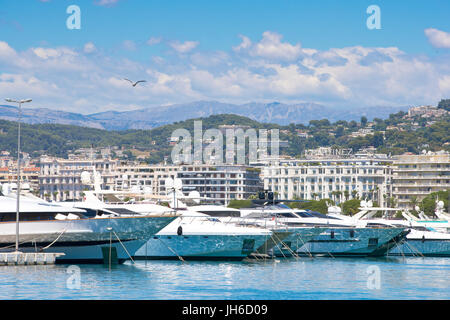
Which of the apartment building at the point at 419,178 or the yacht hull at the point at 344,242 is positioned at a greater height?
the apartment building at the point at 419,178

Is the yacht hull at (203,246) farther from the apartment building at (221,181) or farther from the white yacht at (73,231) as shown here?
the apartment building at (221,181)

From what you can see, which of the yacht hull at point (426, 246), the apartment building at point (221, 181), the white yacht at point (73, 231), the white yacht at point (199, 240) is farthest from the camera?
the apartment building at point (221, 181)

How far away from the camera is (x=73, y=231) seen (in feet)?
141

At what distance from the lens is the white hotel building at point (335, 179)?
165 m

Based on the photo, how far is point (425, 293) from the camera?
3331cm

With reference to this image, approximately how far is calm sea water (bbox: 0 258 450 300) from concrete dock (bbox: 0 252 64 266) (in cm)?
55

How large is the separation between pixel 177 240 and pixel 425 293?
18.5 metres

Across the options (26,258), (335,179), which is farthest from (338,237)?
(335,179)

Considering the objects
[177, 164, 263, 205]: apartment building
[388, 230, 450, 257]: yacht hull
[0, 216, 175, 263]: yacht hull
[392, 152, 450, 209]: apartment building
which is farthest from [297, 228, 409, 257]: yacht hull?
[177, 164, 263, 205]: apartment building

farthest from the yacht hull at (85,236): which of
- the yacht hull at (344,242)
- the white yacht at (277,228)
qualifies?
the yacht hull at (344,242)

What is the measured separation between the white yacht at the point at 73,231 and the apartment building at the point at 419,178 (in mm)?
116701

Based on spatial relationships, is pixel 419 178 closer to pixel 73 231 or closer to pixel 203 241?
pixel 203 241

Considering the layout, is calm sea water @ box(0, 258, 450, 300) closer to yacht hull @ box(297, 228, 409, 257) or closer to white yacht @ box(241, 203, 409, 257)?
white yacht @ box(241, 203, 409, 257)

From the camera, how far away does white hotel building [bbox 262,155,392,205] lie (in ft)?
540
